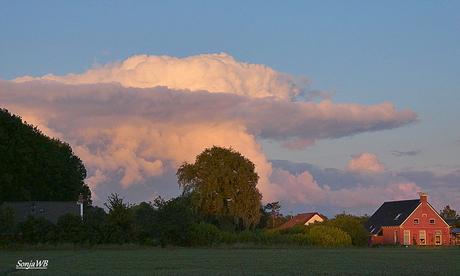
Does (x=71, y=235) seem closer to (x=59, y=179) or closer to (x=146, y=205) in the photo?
(x=146, y=205)

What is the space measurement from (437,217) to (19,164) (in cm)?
5463

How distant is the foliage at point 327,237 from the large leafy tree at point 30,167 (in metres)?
27.9

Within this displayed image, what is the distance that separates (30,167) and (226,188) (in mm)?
21740

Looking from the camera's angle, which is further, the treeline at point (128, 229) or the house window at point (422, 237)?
the house window at point (422, 237)

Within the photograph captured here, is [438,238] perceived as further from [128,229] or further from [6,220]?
[6,220]

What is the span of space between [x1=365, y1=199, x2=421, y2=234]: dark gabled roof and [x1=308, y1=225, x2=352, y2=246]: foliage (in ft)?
72.9

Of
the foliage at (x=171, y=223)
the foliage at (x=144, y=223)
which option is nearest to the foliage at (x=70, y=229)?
the foliage at (x=144, y=223)

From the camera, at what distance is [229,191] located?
6569 centimetres

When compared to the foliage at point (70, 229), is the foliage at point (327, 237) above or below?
below

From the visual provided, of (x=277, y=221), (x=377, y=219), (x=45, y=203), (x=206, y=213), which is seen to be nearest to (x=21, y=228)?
(x=45, y=203)

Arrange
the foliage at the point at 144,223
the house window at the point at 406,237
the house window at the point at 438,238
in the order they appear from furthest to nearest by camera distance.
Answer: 1. the house window at the point at 438,238
2. the house window at the point at 406,237
3. the foliage at the point at 144,223

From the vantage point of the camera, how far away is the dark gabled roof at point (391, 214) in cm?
7831

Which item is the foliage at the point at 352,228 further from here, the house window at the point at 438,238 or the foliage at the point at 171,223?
the house window at the point at 438,238

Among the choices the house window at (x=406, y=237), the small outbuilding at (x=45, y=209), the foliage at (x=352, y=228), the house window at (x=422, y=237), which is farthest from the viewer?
the house window at (x=422, y=237)
